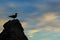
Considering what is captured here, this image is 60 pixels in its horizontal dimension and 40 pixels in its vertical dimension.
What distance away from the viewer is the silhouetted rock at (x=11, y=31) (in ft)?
146

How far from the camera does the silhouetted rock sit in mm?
44500

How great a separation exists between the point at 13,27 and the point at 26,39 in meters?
3.98

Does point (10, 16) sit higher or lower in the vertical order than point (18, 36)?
higher

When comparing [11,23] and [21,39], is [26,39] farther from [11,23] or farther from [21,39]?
[11,23]

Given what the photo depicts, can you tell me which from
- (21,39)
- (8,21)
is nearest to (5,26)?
(8,21)

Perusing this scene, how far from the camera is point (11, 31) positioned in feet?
147

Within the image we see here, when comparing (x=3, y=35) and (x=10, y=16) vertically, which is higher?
(x=10, y=16)

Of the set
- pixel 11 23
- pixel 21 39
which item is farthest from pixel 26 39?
pixel 11 23

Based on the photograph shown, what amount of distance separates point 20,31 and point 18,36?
5.41 ft

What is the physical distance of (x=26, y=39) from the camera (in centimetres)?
4728

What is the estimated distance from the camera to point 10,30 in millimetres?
44812

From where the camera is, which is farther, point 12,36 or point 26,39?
point 26,39

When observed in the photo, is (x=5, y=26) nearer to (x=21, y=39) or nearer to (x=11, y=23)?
(x=11, y=23)

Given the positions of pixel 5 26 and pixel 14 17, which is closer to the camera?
pixel 5 26
